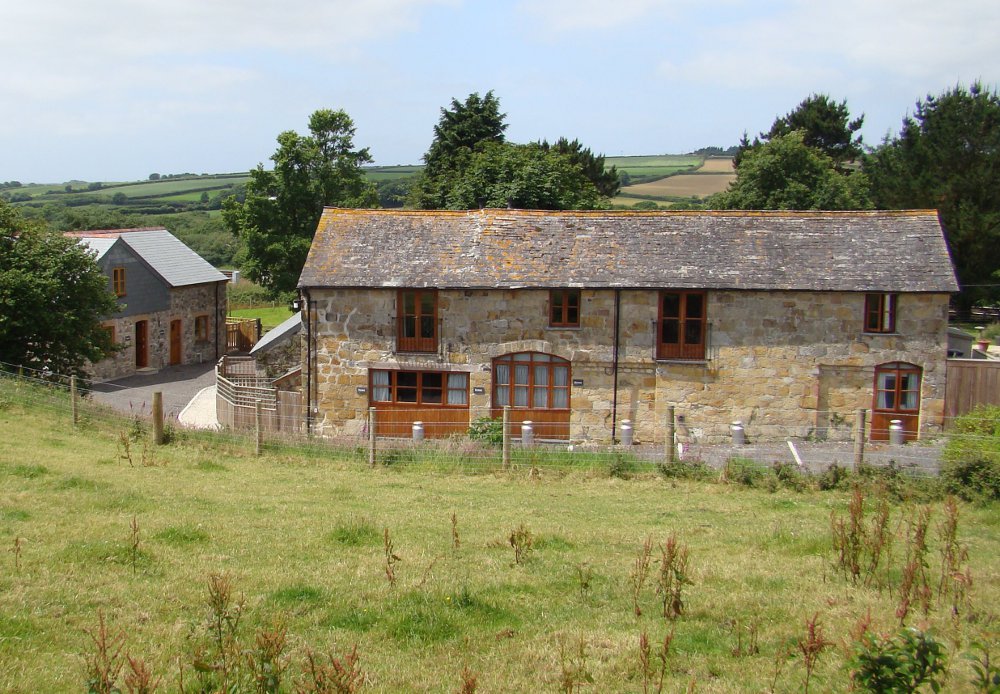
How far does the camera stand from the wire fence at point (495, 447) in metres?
16.3

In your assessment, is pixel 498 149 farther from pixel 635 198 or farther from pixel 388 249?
pixel 635 198

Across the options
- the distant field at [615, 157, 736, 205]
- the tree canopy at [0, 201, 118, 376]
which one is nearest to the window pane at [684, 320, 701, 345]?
the tree canopy at [0, 201, 118, 376]

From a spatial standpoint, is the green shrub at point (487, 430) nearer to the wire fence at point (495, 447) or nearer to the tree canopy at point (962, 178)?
the wire fence at point (495, 447)

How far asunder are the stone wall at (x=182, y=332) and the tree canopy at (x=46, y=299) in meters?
7.15

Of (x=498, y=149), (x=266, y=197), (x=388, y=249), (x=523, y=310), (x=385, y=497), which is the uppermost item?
(x=498, y=149)

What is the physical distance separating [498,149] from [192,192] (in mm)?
102496

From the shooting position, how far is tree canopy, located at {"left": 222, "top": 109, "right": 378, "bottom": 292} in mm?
41344

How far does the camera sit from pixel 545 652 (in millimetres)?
7391

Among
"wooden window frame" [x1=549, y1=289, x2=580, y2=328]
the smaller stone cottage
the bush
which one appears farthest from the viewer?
the smaller stone cottage

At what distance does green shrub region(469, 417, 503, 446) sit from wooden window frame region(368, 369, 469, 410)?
1331 millimetres

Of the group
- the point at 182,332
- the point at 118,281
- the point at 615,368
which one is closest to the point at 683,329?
the point at 615,368

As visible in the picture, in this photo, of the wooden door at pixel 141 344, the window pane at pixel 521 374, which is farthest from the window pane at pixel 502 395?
the wooden door at pixel 141 344

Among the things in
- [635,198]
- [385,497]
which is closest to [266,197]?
[385,497]

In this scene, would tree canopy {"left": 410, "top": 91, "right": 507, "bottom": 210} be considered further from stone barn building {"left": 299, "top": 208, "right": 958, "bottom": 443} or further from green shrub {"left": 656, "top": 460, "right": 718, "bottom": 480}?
green shrub {"left": 656, "top": 460, "right": 718, "bottom": 480}
